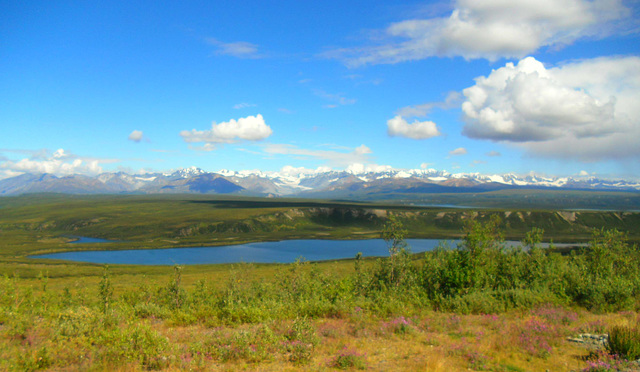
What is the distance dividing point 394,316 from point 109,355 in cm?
1594

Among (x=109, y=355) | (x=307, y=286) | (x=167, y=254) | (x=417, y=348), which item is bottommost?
(x=167, y=254)

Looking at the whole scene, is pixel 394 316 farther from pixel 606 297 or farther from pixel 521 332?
pixel 606 297

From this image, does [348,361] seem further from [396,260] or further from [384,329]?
[396,260]

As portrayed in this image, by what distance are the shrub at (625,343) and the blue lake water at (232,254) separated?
455 ft

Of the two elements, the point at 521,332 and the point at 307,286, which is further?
the point at 307,286

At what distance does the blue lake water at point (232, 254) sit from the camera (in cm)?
15200

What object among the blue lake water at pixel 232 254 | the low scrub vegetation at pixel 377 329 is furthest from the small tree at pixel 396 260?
the blue lake water at pixel 232 254

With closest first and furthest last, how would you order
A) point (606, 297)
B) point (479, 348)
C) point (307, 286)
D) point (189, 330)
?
1. point (479, 348)
2. point (189, 330)
3. point (606, 297)
4. point (307, 286)

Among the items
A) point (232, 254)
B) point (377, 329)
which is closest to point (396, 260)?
point (377, 329)

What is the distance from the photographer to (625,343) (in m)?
14.3

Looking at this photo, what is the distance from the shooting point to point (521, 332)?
18.1 metres

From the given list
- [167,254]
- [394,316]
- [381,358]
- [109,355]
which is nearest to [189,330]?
[109,355]

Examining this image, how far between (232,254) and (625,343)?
16976 centimetres

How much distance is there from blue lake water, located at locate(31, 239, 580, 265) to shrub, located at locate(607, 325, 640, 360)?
13878cm
